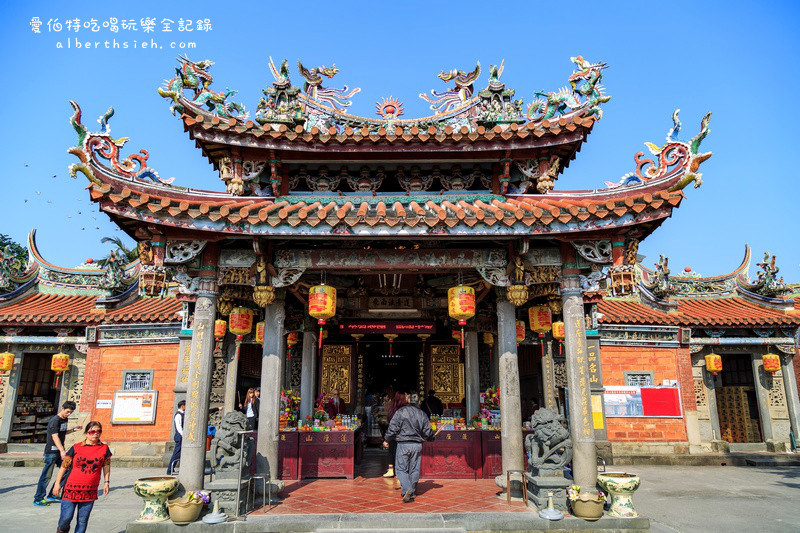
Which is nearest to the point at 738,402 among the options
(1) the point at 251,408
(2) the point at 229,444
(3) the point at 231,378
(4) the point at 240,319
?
(1) the point at 251,408

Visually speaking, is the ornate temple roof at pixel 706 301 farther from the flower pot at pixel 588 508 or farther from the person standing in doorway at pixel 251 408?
the person standing in doorway at pixel 251 408

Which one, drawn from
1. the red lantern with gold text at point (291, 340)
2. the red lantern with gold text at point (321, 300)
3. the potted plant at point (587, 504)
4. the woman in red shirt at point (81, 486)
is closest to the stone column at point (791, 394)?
the potted plant at point (587, 504)

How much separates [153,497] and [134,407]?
8.96 m

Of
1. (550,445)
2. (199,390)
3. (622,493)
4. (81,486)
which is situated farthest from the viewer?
(199,390)

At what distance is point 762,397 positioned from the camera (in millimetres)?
15203

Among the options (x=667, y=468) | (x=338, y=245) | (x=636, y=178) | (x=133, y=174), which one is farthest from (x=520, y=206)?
(x=667, y=468)

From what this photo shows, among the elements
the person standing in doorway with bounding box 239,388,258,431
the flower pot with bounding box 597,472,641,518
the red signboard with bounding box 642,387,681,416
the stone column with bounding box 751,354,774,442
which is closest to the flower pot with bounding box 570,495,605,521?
the flower pot with bounding box 597,472,641,518

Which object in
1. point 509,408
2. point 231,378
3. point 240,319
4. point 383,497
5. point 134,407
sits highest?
point 240,319

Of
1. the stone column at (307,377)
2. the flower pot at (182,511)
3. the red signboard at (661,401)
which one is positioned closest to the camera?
the flower pot at (182,511)

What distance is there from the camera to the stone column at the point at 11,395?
1435cm

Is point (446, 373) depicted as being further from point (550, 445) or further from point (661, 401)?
point (550, 445)

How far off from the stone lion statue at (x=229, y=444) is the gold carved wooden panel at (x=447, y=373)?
7.56m

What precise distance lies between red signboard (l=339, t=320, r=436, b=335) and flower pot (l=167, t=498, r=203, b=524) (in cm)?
610

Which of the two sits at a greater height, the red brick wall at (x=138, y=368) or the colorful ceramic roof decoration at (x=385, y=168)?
the colorful ceramic roof decoration at (x=385, y=168)
